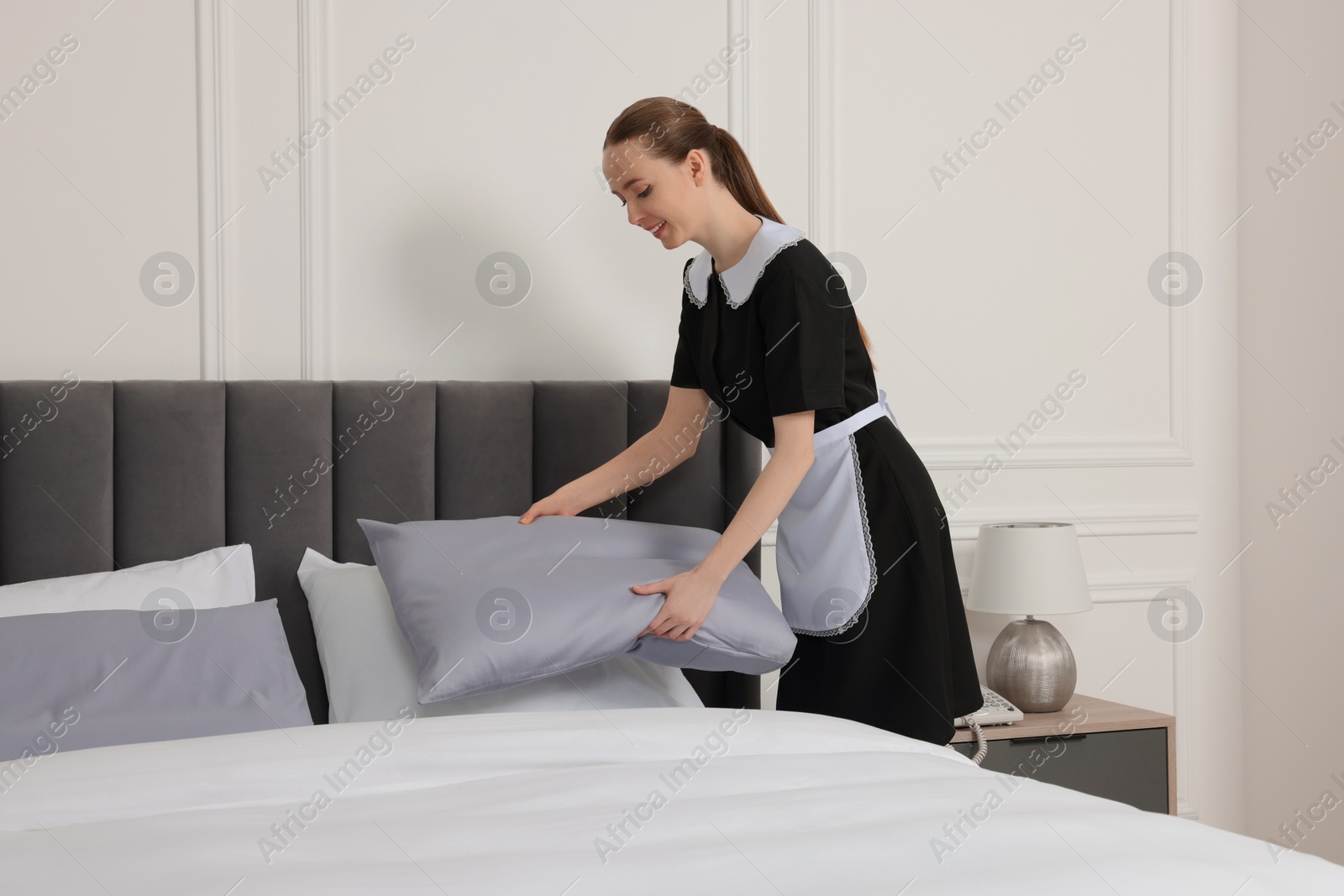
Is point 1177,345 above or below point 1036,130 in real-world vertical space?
below

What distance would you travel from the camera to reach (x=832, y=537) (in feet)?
5.93

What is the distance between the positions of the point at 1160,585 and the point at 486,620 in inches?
79.2

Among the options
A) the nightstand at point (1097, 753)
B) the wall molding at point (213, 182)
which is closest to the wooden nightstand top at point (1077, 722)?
the nightstand at point (1097, 753)

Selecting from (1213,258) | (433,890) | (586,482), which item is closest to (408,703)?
(586,482)

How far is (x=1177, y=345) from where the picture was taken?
286 cm

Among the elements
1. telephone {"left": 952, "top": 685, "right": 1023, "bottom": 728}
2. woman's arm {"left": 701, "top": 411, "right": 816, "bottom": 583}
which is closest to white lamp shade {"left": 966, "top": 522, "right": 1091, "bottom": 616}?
telephone {"left": 952, "top": 685, "right": 1023, "bottom": 728}

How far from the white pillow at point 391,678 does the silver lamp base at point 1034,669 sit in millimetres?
915

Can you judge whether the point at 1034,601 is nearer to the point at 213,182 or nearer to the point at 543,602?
the point at 543,602

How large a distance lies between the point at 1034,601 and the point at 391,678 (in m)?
1.41

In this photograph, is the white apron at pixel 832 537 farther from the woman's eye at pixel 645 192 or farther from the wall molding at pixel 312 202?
the wall molding at pixel 312 202

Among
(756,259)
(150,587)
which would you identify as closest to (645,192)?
(756,259)

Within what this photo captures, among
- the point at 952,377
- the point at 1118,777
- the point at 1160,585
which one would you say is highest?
the point at 952,377

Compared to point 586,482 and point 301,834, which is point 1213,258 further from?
point 301,834

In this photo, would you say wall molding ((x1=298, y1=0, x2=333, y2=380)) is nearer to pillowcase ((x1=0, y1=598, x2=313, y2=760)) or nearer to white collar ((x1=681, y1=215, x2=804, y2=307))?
pillowcase ((x1=0, y1=598, x2=313, y2=760))
